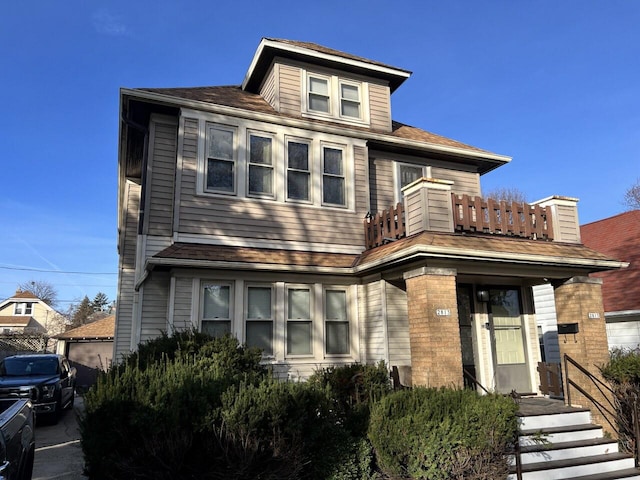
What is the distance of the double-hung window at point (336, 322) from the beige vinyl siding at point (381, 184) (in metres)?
2.48

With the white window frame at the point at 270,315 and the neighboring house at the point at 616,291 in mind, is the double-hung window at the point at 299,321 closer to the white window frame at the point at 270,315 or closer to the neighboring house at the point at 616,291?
the white window frame at the point at 270,315

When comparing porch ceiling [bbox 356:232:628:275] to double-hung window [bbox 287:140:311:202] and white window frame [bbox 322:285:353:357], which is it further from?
double-hung window [bbox 287:140:311:202]

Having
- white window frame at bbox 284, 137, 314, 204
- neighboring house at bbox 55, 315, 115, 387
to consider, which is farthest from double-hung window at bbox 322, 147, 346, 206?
neighboring house at bbox 55, 315, 115, 387

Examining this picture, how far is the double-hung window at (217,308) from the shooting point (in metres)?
9.13

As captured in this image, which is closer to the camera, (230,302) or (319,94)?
(230,302)

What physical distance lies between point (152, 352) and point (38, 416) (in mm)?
8398

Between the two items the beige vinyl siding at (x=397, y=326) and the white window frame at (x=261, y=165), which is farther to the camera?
the white window frame at (x=261, y=165)

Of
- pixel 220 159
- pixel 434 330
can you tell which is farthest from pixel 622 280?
pixel 220 159

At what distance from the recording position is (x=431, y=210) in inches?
325

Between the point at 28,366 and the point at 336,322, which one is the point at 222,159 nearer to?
the point at 336,322

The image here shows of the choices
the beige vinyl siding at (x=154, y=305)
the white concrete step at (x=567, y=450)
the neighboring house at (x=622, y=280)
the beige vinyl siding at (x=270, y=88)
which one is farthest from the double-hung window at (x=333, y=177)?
the neighboring house at (x=622, y=280)

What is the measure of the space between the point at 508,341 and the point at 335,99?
22.8 ft

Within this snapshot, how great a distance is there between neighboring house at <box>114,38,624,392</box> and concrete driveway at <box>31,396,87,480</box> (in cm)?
233

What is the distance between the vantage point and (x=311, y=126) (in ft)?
35.1
